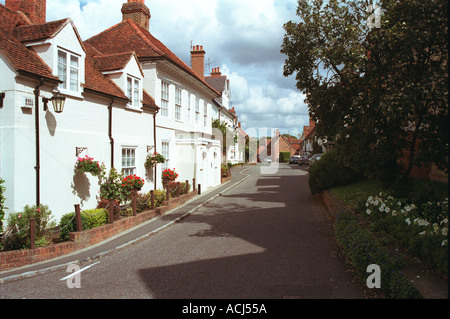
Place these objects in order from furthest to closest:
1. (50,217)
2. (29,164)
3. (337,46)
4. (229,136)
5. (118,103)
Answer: (229,136), (118,103), (50,217), (29,164), (337,46)

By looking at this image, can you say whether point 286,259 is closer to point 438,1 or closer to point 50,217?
point 438,1

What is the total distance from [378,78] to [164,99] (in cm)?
1176

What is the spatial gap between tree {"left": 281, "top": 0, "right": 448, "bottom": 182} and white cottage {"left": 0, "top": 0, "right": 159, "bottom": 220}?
6.84 m

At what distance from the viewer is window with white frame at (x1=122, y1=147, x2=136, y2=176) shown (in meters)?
13.5

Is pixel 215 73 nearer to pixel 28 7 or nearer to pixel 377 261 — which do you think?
pixel 28 7

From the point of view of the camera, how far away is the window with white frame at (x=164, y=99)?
55.6ft

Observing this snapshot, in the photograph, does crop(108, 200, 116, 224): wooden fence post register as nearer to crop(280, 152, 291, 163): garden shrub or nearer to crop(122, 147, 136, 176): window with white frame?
crop(122, 147, 136, 176): window with white frame

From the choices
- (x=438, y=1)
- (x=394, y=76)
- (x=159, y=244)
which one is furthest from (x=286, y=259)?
(x=438, y=1)

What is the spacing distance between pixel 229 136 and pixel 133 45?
774 inches

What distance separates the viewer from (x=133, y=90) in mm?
14109

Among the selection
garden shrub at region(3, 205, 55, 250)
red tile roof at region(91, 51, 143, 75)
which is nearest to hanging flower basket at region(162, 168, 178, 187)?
red tile roof at region(91, 51, 143, 75)

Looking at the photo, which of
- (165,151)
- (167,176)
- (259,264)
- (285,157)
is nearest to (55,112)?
(259,264)
